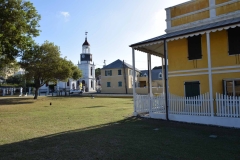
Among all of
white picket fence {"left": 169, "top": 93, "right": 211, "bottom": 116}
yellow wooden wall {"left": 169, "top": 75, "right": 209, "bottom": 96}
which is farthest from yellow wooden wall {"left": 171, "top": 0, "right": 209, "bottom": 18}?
white picket fence {"left": 169, "top": 93, "right": 211, "bottom": 116}

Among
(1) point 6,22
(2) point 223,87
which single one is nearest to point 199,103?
(2) point 223,87

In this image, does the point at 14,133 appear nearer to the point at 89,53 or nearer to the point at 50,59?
the point at 50,59

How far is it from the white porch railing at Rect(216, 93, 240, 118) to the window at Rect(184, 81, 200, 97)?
6.13 feet

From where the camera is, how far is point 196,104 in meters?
10.4

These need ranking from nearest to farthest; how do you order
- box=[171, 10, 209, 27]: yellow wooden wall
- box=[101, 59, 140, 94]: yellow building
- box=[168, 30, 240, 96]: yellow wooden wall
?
box=[168, 30, 240, 96]: yellow wooden wall, box=[171, 10, 209, 27]: yellow wooden wall, box=[101, 59, 140, 94]: yellow building

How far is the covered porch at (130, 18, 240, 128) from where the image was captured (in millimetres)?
9453

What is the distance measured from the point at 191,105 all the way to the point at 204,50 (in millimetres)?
3240

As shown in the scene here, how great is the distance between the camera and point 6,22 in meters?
15.6

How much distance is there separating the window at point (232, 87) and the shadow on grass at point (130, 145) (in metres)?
2.60

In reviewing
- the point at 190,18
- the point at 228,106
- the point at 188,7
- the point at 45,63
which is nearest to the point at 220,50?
the point at 190,18

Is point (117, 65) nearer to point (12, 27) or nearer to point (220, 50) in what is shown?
point (12, 27)

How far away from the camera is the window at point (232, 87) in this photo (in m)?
10.4

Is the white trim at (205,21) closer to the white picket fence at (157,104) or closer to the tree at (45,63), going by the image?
the white picket fence at (157,104)

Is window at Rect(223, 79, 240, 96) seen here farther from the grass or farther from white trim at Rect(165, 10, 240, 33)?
white trim at Rect(165, 10, 240, 33)
